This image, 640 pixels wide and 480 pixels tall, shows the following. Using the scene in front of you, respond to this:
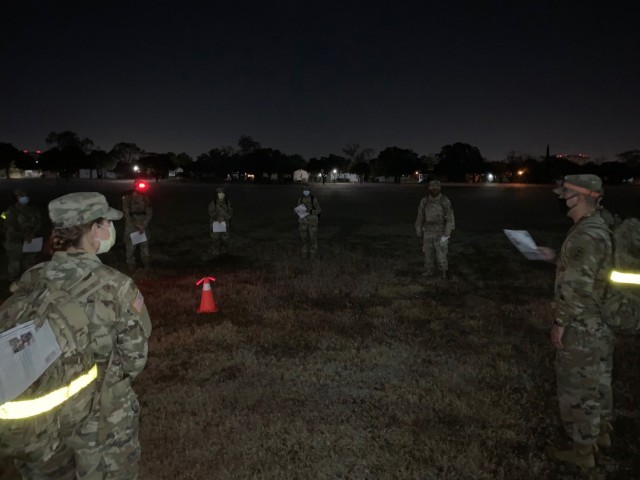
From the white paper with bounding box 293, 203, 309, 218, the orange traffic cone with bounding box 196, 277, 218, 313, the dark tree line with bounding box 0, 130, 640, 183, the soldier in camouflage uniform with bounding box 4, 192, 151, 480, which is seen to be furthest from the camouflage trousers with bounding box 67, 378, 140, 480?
the dark tree line with bounding box 0, 130, 640, 183

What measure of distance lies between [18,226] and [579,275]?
10.8 metres

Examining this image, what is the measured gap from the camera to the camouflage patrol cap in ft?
7.87

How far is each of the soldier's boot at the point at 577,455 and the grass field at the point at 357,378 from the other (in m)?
0.15

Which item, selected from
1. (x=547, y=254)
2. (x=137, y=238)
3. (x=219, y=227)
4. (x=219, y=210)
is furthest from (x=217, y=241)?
(x=547, y=254)

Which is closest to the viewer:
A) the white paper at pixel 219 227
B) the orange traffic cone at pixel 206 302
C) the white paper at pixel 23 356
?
the white paper at pixel 23 356

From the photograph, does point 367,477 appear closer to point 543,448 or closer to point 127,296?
point 543,448

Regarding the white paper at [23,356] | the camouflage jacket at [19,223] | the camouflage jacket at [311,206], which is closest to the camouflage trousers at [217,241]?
the camouflage jacket at [311,206]

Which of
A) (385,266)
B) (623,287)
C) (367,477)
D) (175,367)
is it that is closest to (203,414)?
(175,367)

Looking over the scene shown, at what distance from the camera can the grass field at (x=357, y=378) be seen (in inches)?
163

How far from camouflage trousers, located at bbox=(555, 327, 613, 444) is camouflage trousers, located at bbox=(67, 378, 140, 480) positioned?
349 cm

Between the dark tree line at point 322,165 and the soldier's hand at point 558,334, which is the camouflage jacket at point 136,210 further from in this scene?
the dark tree line at point 322,165

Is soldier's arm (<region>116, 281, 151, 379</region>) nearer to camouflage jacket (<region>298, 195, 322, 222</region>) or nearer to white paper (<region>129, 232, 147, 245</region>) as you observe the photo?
white paper (<region>129, 232, 147, 245</region>)

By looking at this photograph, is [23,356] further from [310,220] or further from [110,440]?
[310,220]

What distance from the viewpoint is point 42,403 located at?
211 centimetres
